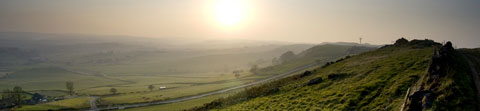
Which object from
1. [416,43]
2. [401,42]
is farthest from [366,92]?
[401,42]

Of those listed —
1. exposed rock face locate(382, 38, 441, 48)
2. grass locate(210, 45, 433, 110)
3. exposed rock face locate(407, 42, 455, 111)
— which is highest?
exposed rock face locate(382, 38, 441, 48)

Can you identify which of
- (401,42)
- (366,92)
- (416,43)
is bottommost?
(366,92)

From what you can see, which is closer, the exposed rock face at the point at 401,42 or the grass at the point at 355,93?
the grass at the point at 355,93

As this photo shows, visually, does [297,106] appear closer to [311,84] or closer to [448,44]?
[311,84]

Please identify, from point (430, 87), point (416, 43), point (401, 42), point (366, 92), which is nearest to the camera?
point (430, 87)

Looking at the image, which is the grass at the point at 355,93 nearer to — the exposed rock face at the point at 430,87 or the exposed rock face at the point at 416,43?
the exposed rock face at the point at 430,87

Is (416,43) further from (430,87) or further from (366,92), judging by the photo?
(430,87)

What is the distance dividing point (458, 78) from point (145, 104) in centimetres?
11144

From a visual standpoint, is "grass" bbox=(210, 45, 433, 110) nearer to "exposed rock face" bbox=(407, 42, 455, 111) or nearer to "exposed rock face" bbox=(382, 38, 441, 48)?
"exposed rock face" bbox=(407, 42, 455, 111)

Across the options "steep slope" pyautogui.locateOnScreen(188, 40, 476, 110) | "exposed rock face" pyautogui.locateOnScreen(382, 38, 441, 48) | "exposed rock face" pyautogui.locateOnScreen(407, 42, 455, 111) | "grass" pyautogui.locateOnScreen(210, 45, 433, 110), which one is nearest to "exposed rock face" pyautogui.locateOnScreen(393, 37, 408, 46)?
"exposed rock face" pyautogui.locateOnScreen(382, 38, 441, 48)

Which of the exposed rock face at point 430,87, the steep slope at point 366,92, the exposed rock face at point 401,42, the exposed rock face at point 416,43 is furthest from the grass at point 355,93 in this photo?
the exposed rock face at point 401,42

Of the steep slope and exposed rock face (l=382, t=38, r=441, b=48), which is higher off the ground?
exposed rock face (l=382, t=38, r=441, b=48)

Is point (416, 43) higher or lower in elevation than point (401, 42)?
lower

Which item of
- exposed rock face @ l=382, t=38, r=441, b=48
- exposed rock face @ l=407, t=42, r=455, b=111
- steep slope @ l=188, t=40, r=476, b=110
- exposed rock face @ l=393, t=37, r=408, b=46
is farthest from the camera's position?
exposed rock face @ l=393, t=37, r=408, b=46
